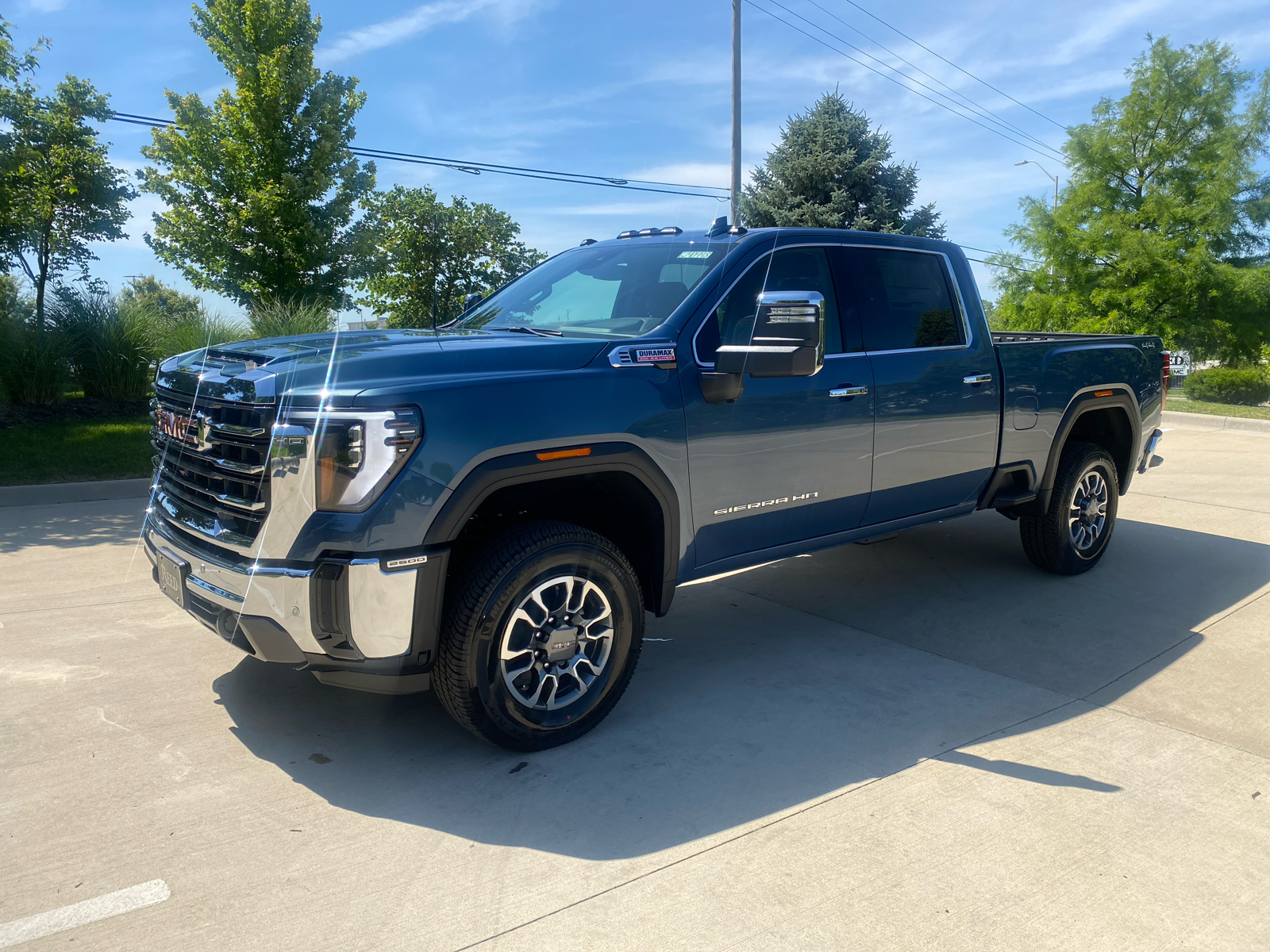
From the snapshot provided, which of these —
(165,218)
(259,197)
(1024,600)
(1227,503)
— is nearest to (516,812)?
(1024,600)

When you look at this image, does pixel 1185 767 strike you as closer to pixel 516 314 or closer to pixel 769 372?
pixel 769 372

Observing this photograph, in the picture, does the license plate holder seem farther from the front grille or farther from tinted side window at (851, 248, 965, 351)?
tinted side window at (851, 248, 965, 351)

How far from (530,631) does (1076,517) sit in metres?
4.35

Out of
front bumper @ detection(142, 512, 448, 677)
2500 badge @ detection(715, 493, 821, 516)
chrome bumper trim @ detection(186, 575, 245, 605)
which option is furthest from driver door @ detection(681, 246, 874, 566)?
chrome bumper trim @ detection(186, 575, 245, 605)

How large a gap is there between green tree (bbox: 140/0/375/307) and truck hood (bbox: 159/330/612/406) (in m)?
12.9

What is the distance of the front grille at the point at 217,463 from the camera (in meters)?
3.23

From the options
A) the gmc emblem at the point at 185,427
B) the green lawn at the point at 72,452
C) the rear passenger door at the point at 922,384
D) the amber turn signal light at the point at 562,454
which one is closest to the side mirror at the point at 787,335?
the amber turn signal light at the point at 562,454

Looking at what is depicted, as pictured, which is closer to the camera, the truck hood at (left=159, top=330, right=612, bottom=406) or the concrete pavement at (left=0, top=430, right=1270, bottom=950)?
the concrete pavement at (left=0, top=430, right=1270, bottom=950)

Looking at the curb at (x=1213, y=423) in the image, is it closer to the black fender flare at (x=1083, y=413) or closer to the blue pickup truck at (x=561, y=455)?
the black fender flare at (x=1083, y=413)

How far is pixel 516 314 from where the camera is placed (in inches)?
186

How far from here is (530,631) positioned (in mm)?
3605

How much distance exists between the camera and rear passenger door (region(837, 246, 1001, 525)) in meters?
4.83

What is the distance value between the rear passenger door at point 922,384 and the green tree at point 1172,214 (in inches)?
777

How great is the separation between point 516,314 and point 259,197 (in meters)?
12.4
